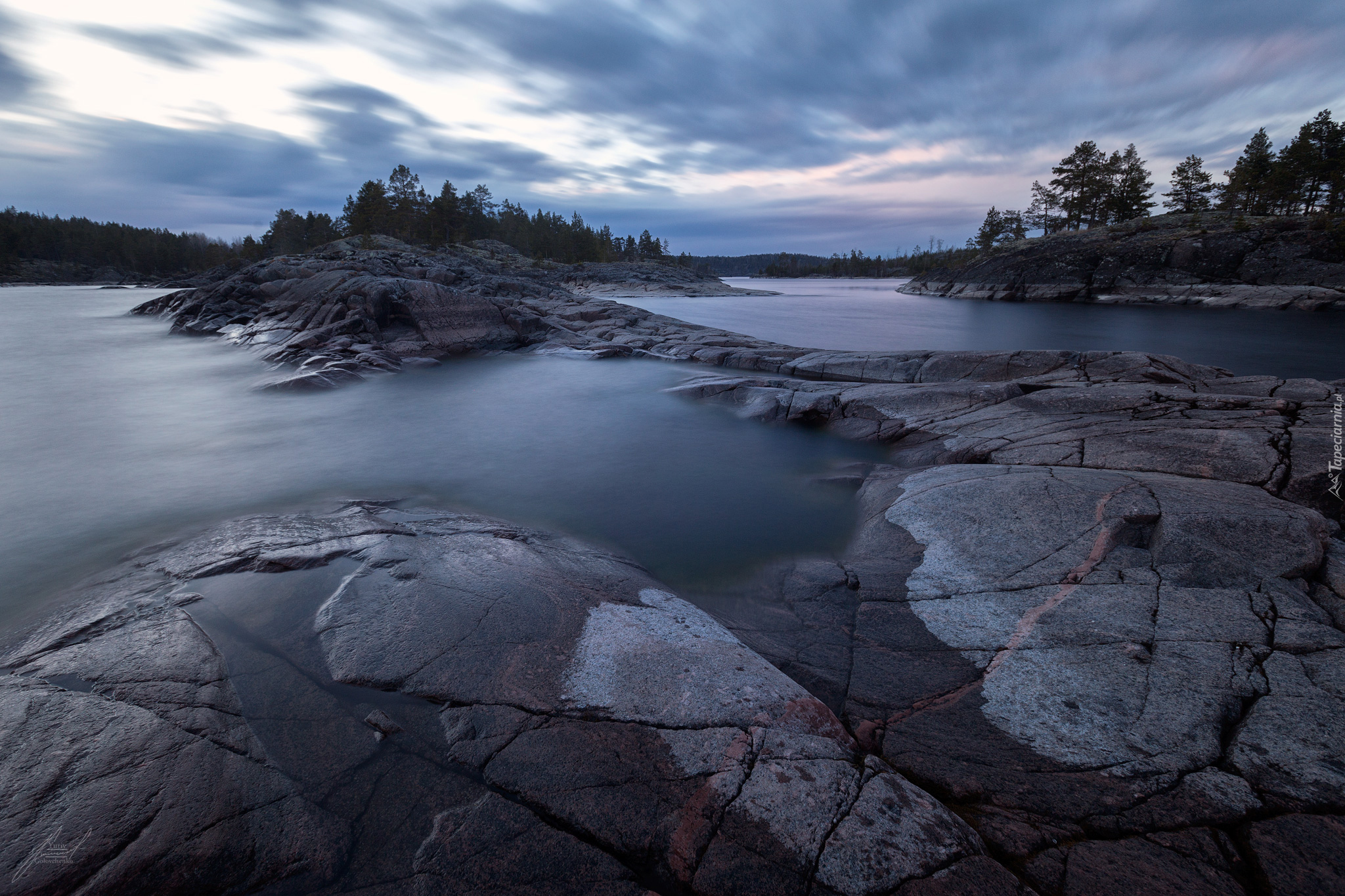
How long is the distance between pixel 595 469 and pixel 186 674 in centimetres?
702

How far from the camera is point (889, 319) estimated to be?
135ft

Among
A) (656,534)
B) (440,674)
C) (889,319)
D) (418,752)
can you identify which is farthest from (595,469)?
(889,319)

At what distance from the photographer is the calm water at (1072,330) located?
21.7 meters

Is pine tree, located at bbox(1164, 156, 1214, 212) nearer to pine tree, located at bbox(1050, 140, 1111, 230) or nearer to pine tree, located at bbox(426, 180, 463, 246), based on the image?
pine tree, located at bbox(1050, 140, 1111, 230)

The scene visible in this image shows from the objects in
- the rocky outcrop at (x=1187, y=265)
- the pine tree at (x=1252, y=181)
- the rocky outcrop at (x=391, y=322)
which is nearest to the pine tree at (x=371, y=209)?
the rocky outcrop at (x=391, y=322)

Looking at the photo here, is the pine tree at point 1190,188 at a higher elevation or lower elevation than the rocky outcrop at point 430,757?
higher

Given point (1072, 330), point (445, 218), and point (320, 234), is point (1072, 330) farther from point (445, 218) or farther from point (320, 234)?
point (320, 234)

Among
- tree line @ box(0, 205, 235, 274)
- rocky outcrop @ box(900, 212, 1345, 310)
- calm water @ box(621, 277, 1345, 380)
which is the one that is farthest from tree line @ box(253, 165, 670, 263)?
rocky outcrop @ box(900, 212, 1345, 310)

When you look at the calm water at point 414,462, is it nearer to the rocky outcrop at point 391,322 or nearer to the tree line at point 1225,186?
the rocky outcrop at point 391,322

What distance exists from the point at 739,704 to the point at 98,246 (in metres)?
153

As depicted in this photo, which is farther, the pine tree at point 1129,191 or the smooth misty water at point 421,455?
the pine tree at point 1129,191

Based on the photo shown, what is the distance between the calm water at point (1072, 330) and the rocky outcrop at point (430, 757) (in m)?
21.6

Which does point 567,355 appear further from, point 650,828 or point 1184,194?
point 1184,194

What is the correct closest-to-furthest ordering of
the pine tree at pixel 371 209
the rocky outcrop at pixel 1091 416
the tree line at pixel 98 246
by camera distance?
the rocky outcrop at pixel 1091 416, the pine tree at pixel 371 209, the tree line at pixel 98 246
